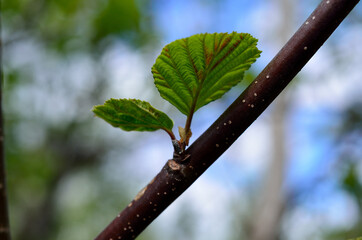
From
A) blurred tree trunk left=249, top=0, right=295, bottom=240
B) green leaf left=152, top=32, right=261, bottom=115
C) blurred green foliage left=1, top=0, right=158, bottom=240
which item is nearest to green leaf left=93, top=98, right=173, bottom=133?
green leaf left=152, top=32, right=261, bottom=115

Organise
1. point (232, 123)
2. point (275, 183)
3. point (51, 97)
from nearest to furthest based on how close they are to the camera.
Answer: point (232, 123) < point (275, 183) < point (51, 97)

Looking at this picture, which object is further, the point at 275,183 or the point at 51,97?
the point at 51,97

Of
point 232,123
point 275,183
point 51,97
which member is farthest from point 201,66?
point 51,97

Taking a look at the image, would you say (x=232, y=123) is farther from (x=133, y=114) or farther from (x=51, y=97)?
(x=51, y=97)

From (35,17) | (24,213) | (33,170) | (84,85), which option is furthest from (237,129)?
(24,213)

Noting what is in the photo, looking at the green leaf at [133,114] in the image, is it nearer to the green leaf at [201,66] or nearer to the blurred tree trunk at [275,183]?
the green leaf at [201,66]

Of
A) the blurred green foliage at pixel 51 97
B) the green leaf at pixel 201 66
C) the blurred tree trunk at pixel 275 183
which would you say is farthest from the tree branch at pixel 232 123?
the blurred tree trunk at pixel 275 183

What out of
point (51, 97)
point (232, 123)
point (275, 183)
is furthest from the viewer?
point (51, 97)
